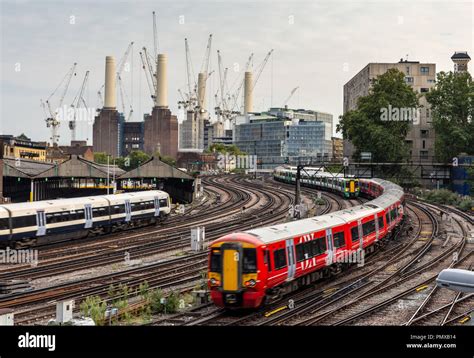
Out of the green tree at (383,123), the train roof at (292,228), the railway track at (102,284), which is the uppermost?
the green tree at (383,123)

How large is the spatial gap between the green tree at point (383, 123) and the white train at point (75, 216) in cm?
4155

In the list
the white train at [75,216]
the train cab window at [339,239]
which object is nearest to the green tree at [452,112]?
the white train at [75,216]

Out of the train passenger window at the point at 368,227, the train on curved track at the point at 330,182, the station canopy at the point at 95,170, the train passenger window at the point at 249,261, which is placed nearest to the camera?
the train passenger window at the point at 249,261

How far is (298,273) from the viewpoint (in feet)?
73.3

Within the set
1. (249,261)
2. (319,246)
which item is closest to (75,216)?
(319,246)

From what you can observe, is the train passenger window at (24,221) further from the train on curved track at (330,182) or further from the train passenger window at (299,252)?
the train on curved track at (330,182)

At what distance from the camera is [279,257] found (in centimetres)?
2088

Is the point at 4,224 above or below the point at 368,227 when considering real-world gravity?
below

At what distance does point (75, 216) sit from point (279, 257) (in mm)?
22681

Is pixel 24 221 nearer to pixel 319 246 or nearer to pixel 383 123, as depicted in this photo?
pixel 319 246

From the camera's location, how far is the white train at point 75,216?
3519 centimetres
